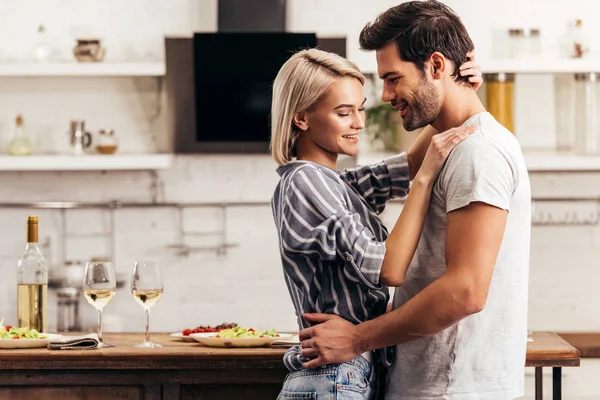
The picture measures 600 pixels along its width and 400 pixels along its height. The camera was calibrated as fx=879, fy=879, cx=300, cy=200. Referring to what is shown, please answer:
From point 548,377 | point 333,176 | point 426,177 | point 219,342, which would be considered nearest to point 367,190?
point 333,176

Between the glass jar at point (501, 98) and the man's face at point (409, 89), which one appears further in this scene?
the glass jar at point (501, 98)

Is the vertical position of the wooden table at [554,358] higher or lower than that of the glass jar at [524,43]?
lower

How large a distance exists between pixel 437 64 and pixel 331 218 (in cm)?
38

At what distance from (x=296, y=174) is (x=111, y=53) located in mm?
3051

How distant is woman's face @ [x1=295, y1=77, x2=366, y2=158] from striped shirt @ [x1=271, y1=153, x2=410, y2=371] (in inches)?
2.8

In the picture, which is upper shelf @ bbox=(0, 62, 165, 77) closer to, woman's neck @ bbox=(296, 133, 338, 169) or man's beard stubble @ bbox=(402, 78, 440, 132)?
woman's neck @ bbox=(296, 133, 338, 169)

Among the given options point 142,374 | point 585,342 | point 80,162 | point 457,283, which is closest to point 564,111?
point 585,342

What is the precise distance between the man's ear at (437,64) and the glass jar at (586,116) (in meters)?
A: 2.84

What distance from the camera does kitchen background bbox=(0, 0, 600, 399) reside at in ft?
15.3

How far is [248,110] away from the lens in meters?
4.43

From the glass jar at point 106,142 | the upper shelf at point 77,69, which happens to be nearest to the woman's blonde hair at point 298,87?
the upper shelf at point 77,69

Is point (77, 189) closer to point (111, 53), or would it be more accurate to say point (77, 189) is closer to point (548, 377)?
point (111, 53)

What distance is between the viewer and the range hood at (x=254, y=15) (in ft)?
14.4

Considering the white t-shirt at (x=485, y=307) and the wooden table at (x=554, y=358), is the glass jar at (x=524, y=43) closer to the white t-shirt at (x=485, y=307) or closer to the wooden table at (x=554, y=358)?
the wooden table at (x=554, y=358)
